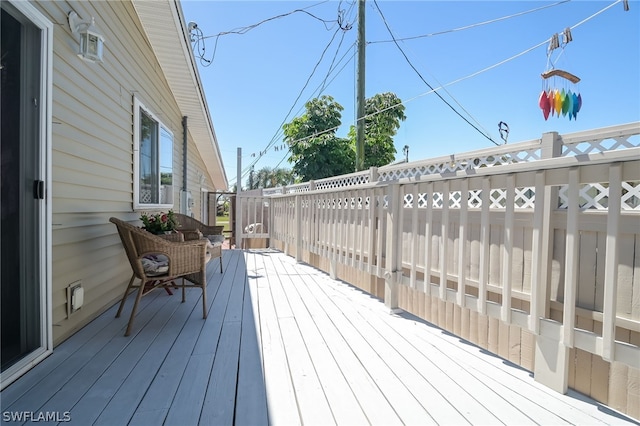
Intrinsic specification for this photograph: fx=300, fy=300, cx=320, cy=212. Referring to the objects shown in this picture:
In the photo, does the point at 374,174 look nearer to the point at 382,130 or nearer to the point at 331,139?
the point at 331,139

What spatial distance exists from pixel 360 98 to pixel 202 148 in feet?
14.6

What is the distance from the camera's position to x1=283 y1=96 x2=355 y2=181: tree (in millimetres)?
10859

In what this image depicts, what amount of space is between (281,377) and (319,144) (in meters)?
9.76

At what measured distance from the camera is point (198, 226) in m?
4.55

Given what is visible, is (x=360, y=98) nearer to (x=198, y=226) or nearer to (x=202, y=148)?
(x=202, y=148)

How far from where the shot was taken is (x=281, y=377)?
1.63 m

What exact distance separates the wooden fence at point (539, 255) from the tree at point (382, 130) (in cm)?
921

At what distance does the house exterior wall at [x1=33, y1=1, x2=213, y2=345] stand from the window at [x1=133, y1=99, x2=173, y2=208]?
13 centimetres

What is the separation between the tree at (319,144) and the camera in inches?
428

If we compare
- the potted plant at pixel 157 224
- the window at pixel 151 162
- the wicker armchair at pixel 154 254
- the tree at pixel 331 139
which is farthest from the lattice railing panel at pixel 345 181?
the tree at pixel 331 139

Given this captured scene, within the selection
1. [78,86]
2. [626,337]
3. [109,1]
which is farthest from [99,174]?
[626,337]

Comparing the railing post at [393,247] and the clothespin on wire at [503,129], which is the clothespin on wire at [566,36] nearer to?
the clothespin on wire at [503,129]

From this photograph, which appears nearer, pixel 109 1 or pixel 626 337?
pixel 626 337

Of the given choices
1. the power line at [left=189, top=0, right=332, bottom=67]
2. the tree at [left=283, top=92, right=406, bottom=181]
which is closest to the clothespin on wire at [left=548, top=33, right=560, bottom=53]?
the power line at [left=189, top=0, right=332, bottom=67]
